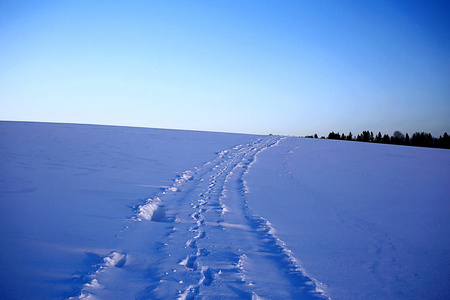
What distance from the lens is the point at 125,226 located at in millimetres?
4137

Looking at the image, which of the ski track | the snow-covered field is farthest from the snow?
the ski track

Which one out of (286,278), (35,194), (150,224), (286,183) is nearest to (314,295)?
(286,278)

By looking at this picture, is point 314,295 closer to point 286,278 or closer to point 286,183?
point 286,278

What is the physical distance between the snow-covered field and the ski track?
2 cm

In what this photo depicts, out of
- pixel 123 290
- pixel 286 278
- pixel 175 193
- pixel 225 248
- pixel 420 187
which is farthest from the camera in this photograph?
pixel 420 187

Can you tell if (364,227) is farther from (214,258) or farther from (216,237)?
(214,258)

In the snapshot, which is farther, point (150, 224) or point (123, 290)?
point (150, 224)

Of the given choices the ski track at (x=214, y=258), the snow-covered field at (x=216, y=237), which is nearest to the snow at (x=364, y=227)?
the snow-covered field at (x=216, y=237)

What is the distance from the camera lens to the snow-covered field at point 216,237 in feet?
8.82

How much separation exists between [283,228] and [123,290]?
2764 millimetres

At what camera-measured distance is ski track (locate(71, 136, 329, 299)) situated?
2605 millimetres

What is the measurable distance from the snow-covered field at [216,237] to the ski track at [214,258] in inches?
0.7

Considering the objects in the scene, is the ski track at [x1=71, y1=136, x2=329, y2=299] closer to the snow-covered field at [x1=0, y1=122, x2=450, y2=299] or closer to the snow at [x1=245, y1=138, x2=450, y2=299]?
the snow-covered field at [x1=0, y1=122, x2=450, y2=299]

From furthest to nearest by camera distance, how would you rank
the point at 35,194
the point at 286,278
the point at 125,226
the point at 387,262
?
the point at 35,194 < the point at 125,226 < the point at 387,262 < the point at 286,278
